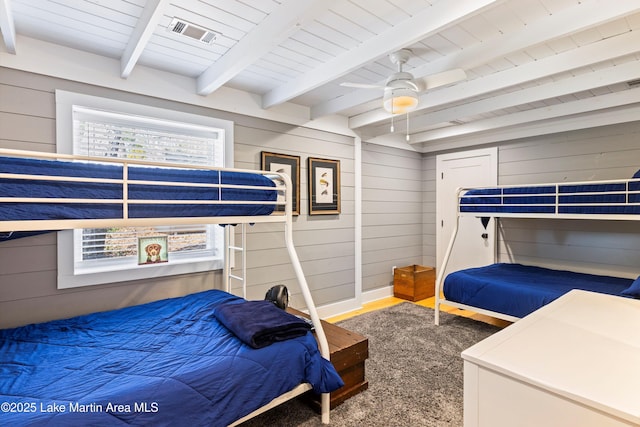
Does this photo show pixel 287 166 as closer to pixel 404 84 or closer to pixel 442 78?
pixel 404 84

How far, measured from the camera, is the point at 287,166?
3.50m

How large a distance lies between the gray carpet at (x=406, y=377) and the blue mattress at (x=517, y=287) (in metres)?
0.42

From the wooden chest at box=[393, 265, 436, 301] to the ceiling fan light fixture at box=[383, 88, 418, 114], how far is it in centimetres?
269

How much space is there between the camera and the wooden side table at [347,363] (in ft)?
7.15

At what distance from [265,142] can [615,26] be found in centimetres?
281

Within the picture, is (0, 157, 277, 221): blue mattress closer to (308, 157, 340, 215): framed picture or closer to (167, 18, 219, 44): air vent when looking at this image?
(167, 18, 219, 44): air vent

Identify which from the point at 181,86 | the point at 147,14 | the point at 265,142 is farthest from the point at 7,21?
the point at 265,142

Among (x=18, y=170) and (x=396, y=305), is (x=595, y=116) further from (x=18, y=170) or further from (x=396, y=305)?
(x=18, y=170)

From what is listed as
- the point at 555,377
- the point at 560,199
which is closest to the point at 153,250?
the point at 555,377

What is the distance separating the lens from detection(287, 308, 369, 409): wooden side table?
2.18 m

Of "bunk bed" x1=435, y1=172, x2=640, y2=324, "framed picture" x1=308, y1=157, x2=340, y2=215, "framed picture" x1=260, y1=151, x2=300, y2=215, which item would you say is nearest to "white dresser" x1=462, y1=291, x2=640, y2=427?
"bunk bed" x1=435, y1=172, x2=640, y2=324

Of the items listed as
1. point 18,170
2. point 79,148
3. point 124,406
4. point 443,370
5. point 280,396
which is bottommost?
point 443,370

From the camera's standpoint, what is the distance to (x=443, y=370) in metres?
2.62

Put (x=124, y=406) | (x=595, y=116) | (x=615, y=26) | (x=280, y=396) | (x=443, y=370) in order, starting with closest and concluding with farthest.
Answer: (x=124, y=406) → (x=280, y=396) → (x=615, y=26) → (x=443, y=370) → (x=595, y=116)
